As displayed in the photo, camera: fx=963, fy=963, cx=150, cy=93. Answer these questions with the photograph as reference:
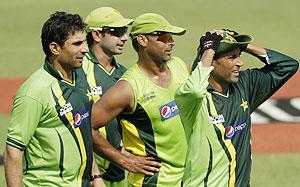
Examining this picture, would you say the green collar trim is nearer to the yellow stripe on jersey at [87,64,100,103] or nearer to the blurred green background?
the yellow stripe on jersey at [87,64,100,103]

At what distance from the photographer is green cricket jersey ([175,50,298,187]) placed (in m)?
6.85

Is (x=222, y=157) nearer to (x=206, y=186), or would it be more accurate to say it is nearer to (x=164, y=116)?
(x=206, y=186)

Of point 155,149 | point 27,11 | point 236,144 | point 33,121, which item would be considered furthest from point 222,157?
point 27,11

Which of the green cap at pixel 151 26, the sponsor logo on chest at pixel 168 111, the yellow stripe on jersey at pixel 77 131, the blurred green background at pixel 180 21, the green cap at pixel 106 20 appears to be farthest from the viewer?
the blurred green background at pixel 180 21

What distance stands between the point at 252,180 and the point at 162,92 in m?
3.62

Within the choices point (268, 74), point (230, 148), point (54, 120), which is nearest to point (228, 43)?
point (268, 74)

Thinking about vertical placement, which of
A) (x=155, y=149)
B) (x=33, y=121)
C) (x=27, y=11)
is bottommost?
(x=27, y=11)

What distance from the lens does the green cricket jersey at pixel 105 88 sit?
29.3 ft

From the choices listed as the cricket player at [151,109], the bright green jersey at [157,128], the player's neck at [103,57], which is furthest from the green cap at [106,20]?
the bright green jersey at [157,128]

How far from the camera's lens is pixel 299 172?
440 inches

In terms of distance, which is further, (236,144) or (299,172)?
(299,172)

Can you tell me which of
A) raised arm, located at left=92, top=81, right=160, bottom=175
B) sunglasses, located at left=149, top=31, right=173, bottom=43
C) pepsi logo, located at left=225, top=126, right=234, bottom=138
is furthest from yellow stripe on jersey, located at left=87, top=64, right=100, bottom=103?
pepsi logo, located at left=225, top=126, right=234, bottom=138

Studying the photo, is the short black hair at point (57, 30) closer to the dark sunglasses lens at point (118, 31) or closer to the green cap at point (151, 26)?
the green cap at point (151, 26)

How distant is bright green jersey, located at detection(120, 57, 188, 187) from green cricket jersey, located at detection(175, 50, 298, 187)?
58 centimetres
